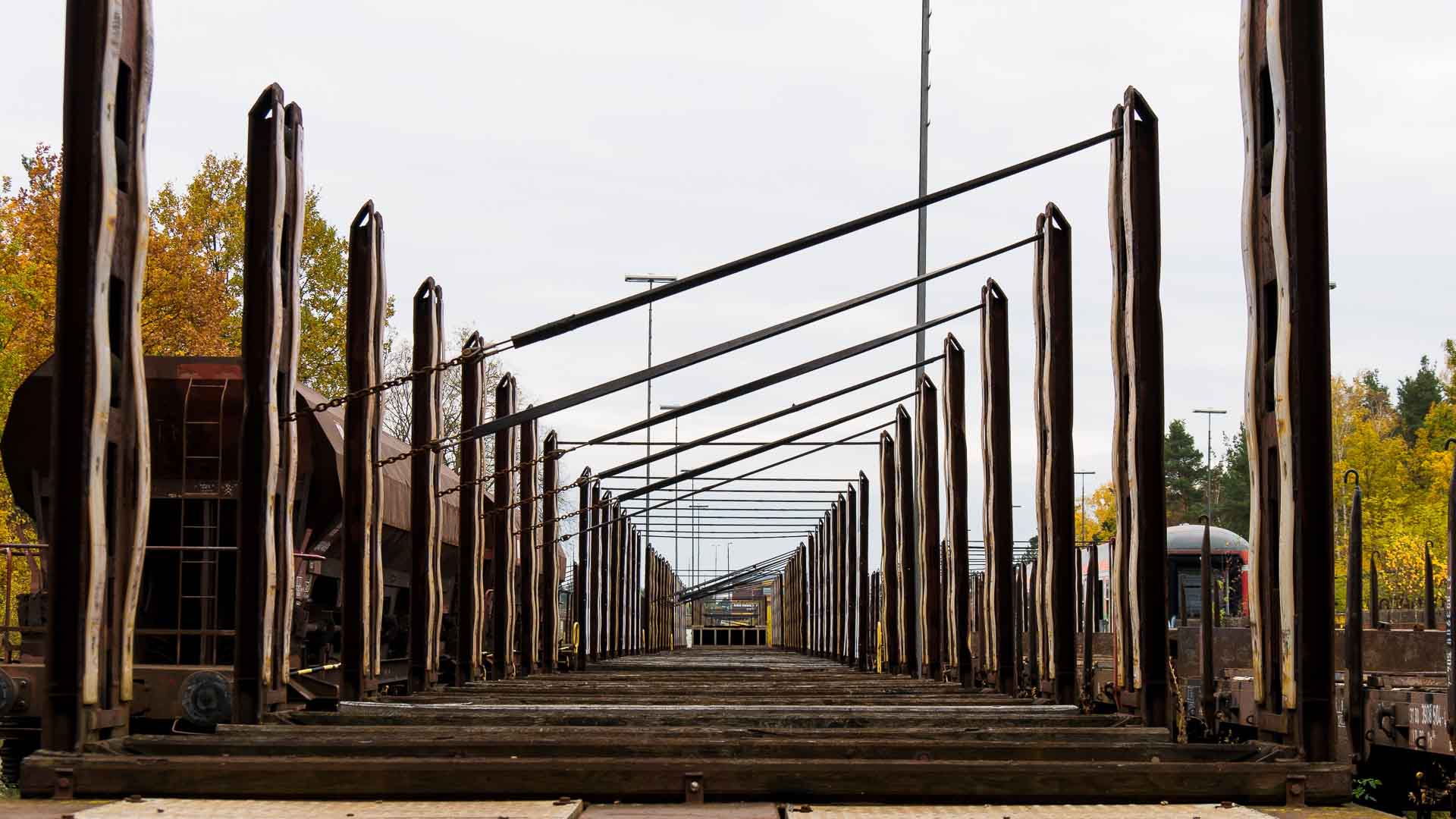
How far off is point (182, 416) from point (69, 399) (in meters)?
8.50

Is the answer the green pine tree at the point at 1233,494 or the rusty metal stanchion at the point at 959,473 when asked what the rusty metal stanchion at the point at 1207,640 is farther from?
the green pine tree at the point at 1233,494

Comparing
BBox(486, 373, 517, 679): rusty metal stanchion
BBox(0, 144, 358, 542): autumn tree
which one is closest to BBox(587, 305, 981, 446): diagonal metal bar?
BBox(486, 373, 517, 679): rusty metal stanchion

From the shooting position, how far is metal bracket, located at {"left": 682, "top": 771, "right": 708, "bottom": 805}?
747cm

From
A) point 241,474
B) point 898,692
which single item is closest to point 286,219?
point 241,474

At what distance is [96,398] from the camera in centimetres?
866

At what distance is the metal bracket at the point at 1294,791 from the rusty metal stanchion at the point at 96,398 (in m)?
5.57

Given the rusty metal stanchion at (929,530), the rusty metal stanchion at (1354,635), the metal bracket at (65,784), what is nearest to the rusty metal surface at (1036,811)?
the metal bracket at (65,784)

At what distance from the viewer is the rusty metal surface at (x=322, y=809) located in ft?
21.8

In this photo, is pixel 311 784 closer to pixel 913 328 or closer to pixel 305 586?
pixel 913 328

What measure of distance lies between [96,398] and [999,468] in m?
10.9

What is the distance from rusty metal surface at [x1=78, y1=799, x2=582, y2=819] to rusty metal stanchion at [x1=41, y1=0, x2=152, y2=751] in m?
1.54

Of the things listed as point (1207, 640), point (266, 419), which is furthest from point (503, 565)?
point (266, 419)

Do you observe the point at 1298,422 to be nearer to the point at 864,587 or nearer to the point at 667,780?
the point at 667,780

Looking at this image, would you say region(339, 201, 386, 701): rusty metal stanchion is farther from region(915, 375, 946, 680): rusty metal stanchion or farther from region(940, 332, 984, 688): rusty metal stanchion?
region(915, 375, 946, 680): rusty metal stanchion
